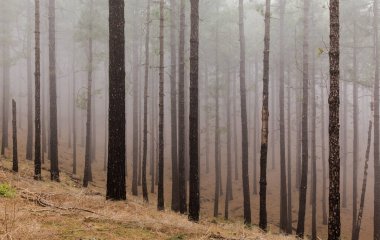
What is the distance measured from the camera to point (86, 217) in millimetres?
6465

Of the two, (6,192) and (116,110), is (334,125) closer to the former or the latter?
(116,110)

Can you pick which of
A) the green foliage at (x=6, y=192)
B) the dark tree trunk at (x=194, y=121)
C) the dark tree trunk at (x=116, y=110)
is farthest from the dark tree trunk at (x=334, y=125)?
the green foliage at (x=6, y=192)

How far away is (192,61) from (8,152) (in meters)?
17.5

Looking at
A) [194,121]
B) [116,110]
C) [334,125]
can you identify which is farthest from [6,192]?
[334,125]

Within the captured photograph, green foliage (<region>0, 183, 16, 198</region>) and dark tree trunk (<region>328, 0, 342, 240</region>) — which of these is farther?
dark tree trunk (<region>328, 0, 342, 240</region>)

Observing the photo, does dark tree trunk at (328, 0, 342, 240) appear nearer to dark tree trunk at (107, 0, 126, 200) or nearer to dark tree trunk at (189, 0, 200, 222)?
dark tree trunk at (189, 0, 200, 222)

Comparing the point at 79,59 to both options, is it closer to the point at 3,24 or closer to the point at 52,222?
the point at 3,24

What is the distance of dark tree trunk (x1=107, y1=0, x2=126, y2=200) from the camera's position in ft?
30.4

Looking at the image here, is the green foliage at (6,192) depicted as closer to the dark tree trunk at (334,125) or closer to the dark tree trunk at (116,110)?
the dark tree trunk at (116,110)

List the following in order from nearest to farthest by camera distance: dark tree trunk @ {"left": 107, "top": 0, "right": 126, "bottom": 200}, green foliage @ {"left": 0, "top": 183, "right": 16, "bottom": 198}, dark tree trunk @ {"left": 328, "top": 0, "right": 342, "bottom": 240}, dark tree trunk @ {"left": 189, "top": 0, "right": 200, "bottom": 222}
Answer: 1. green foliage @ {"left": 0, "top": 183, "right": 16, "bottom": 198}
2. dark tree trunk @ {"left": 328, "top": 0, "right": 342, "bottom": 240}
3. dark tree trunk @ {"left": 107, "top": 0, "right": 126, "bottom": 200}
4. dark tree trunk @ {"left": 189, "top": 0, "right": 200, "bottom": 222}

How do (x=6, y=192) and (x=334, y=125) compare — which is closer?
(x=6, y=192)

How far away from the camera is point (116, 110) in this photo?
9297 millimetres

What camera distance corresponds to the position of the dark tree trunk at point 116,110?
9273mm

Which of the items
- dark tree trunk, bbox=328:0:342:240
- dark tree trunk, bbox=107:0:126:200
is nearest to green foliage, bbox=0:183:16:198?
dark tree trunk, bbox=107:0:126:200
